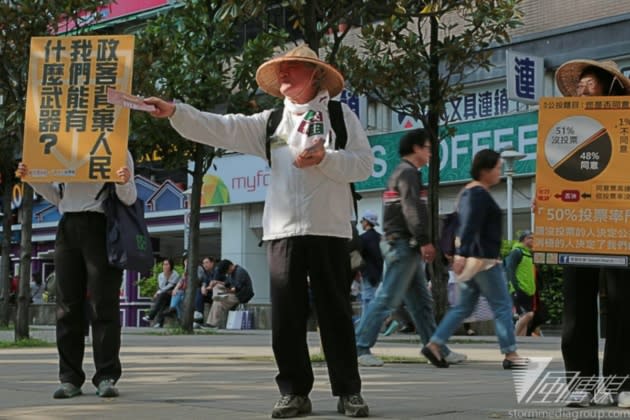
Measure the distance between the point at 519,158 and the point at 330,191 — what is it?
1756 centimetres

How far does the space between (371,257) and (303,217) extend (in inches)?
262

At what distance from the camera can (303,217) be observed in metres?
6.63

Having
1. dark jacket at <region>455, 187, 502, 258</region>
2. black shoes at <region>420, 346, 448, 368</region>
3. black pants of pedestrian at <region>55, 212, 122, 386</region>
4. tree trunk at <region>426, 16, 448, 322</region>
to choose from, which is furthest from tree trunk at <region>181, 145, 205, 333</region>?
black pants of pedestrian at <region>55, 212, 122, 386</region>

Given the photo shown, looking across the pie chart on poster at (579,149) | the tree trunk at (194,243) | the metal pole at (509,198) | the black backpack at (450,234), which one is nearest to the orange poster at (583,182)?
the pie chart on poster at (579,149)

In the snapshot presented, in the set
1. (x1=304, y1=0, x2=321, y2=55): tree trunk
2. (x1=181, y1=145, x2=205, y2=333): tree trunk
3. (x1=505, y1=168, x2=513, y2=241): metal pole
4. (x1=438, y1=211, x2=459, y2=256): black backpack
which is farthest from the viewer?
(x1=505, y1=168, x2=513, y2=241): metal pole

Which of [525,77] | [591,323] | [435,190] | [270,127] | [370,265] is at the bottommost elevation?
[591,323]

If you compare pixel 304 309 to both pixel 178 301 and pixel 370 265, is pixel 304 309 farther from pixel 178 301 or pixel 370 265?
pixel 178 301

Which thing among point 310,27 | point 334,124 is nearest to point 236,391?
point 334,124

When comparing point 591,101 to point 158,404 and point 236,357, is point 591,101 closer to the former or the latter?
point 158,404

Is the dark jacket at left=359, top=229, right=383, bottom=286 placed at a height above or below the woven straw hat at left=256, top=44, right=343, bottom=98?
below

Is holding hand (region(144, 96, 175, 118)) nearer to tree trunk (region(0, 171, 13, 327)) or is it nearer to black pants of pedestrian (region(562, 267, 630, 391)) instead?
black pants of pedestrian (region(562, 267, 630, 391))

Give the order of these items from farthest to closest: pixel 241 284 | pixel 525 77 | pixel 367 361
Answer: pixel 241 284
pixel 525 77
pixel 367 361

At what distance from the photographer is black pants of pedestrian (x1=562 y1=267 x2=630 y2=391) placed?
23.0ft

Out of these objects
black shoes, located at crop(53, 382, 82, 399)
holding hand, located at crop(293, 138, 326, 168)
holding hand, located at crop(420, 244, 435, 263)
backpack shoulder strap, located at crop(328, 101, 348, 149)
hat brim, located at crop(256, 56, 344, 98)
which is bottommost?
black shoes, located at crop(53, 382, 82, 399)
